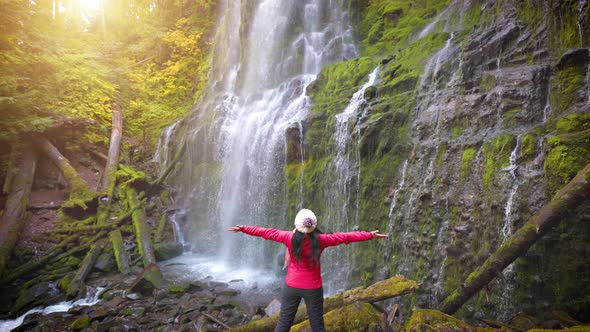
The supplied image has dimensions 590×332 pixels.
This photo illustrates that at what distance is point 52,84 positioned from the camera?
13.1 metres

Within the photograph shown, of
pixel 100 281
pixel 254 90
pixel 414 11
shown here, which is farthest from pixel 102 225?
pixel 414 11

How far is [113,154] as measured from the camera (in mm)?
14789

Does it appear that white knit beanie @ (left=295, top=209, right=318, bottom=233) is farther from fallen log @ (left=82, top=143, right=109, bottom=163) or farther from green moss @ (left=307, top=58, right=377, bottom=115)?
fallen log @ (left=82, top=143, right=109, bottom=163)

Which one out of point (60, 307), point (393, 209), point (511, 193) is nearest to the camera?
point (511, 193)

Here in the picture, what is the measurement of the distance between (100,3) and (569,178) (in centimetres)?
2940

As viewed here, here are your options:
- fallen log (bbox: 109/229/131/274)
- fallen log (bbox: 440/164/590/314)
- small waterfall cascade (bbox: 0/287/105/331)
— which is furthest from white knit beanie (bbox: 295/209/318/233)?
fallen log (bbox: 109/229/131/274)

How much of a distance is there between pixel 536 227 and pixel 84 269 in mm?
10658

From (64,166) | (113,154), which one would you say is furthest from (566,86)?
(113,154)

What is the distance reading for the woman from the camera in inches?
117

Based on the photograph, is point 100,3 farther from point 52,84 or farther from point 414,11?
point 414,11

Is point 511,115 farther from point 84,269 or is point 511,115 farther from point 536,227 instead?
point 84,269

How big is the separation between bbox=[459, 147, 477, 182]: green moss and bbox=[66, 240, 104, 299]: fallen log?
9.55m

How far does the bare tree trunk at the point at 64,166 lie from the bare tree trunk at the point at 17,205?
0.52 meters

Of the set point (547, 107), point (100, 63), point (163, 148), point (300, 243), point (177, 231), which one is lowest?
point (177, 231)
